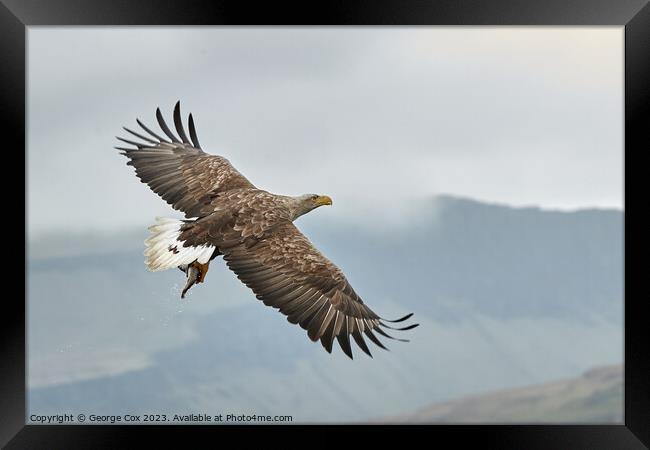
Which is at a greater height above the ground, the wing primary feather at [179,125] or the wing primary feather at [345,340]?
the wing primary feather at [179,125]

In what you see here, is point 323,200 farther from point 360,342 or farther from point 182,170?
point 360,342

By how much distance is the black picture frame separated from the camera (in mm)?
5605

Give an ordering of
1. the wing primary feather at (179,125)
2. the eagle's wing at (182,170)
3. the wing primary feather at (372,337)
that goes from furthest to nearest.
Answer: the wing primary feather at (179,125) < the eagle's wing at (182,170) < the wing primary feather at (372,337)

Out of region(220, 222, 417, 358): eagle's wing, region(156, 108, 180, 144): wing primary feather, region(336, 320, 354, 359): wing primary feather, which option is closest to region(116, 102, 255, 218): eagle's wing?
region(156, 108, 180, 144): wing primary feather

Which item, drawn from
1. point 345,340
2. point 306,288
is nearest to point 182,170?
point 306,288

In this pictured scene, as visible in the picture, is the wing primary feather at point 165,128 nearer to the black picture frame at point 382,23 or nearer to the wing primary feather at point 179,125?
the wing primary feather at point 179,125

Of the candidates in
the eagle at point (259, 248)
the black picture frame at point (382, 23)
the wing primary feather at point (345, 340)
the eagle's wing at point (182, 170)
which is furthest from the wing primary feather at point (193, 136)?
the wing primary feather at point (345, 340)

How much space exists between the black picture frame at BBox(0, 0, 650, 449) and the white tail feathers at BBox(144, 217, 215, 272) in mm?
1003

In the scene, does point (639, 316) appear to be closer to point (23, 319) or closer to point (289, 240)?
point (289, 240)

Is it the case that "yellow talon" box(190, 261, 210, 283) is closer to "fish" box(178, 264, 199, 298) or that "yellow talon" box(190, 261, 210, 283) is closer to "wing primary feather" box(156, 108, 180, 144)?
"fish" box(178, 264, 199, 298)

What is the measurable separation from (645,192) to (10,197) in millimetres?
4870

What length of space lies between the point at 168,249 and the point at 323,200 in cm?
143

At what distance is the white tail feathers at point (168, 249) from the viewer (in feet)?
18.2

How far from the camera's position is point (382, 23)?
5.74 metres
